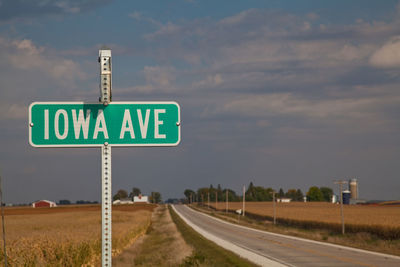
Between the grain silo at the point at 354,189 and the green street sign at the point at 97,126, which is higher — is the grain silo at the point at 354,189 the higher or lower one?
the lower one

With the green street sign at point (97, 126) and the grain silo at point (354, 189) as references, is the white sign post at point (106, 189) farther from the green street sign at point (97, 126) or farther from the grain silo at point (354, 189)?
the grain silo at point (354, 189)

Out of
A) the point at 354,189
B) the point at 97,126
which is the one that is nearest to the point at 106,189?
the point at 97,126

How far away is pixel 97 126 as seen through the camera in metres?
4.21

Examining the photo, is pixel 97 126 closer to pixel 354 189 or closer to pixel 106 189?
pixel 106 189

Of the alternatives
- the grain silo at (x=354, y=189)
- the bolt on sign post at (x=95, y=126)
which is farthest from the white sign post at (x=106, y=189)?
the grain silo at (x=354, y=189)

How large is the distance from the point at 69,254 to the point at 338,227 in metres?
37.7

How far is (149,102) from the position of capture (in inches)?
168

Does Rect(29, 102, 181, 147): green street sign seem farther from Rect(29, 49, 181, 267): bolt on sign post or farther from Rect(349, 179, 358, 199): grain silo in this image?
Rect(349, 179, 358, 199): grain silo

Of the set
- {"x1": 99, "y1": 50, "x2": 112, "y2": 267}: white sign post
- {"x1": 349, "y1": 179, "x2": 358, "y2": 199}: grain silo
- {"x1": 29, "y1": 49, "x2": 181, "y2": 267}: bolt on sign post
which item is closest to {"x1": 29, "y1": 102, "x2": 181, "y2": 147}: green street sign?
{"x1": 29, "y1": 49, "x2": 181, "y2": 267}: bolt on sign post

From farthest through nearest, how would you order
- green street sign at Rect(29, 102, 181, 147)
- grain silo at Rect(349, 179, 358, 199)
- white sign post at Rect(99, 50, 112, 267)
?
grain silo at Rect(349, 179, 358, 199) → green street sign at Rect(29, 102, 181, 147) → white sign post at Rect(99, 50, 112, 267)

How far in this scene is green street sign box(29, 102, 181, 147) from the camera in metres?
4.19

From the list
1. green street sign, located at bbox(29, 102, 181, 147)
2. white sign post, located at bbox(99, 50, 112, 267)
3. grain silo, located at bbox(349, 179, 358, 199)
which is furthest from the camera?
grain silo, located at bbox(349, 179, 358, 199)

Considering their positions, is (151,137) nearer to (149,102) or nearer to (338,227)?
(149,102)

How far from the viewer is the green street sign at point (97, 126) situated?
4.19 m
